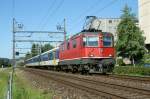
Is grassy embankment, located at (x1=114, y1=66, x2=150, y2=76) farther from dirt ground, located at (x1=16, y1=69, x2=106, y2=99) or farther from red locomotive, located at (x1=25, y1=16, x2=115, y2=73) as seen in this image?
dirt ground, located at (x1=16, y1=69, x2=106, y2=99)

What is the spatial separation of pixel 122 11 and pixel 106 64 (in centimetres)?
4081

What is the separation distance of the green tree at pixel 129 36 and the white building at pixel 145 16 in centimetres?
1061

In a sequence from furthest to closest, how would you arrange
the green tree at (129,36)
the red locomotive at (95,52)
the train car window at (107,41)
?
the green tree at (129,36) < the train car window at (107,41) < the red locomotive at (95,52)

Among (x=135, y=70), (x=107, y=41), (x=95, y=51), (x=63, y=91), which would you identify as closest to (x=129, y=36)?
A: (x=135, y=70)

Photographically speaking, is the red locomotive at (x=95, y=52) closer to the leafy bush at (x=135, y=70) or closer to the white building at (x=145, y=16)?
the leafy bush at (x=135, y=70)

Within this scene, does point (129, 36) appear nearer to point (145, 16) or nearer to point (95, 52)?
point (145, 16)

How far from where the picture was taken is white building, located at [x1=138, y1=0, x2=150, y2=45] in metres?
78.6

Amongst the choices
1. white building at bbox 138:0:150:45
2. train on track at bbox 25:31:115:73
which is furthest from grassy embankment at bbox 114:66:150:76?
white building at bbox 138:0:150:45

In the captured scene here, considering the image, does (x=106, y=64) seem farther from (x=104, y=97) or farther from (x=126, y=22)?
(x=126, y=22)

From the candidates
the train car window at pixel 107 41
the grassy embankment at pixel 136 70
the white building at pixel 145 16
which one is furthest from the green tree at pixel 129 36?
the train car window at pixel 107 41

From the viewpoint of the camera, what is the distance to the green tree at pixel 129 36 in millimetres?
66812

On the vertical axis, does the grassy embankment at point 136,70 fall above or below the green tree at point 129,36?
below

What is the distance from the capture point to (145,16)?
80.4 m

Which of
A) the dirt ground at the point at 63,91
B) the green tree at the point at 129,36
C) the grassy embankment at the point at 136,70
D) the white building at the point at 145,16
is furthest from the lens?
the white building at the point at 145,16
